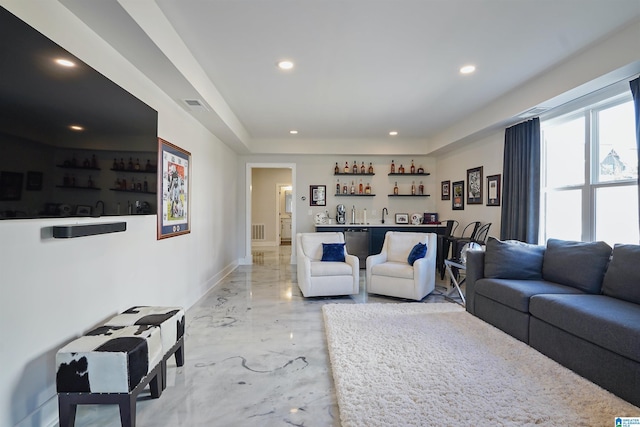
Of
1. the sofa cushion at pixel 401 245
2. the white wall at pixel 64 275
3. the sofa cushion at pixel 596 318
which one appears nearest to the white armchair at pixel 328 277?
the sofa cushion at pixel 401 245

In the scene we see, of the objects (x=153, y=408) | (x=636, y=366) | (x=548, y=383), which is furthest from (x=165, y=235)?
(x=636, y=366)

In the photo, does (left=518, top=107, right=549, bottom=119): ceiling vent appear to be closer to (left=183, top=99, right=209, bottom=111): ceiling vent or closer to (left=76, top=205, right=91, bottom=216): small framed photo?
(left=183, top=99, right=209, bottom=111): ceiling vent

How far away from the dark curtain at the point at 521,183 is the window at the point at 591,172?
0.20 m

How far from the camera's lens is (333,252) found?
4477 millimetres

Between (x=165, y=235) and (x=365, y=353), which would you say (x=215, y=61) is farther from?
(x=365, y=353)

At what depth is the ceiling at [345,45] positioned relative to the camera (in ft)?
7.11

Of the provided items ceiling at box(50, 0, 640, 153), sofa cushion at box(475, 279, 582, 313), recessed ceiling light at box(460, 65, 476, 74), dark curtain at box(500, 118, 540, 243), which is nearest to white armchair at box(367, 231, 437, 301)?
sofa cushion at box(475, 279, 582, 313)

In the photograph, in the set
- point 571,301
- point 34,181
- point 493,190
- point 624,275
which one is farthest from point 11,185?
point 493,190

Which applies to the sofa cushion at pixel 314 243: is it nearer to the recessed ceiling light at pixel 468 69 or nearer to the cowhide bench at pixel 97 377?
the recessed ceiling light at pixel 468 69

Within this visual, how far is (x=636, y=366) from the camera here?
5.98ft

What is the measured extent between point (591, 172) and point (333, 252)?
3144mm

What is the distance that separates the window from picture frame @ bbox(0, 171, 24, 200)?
4.57 metres

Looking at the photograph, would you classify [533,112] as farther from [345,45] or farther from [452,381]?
[452,381]

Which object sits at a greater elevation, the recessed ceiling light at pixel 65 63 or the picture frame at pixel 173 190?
the recessed ceiling light at pixel 65 63
